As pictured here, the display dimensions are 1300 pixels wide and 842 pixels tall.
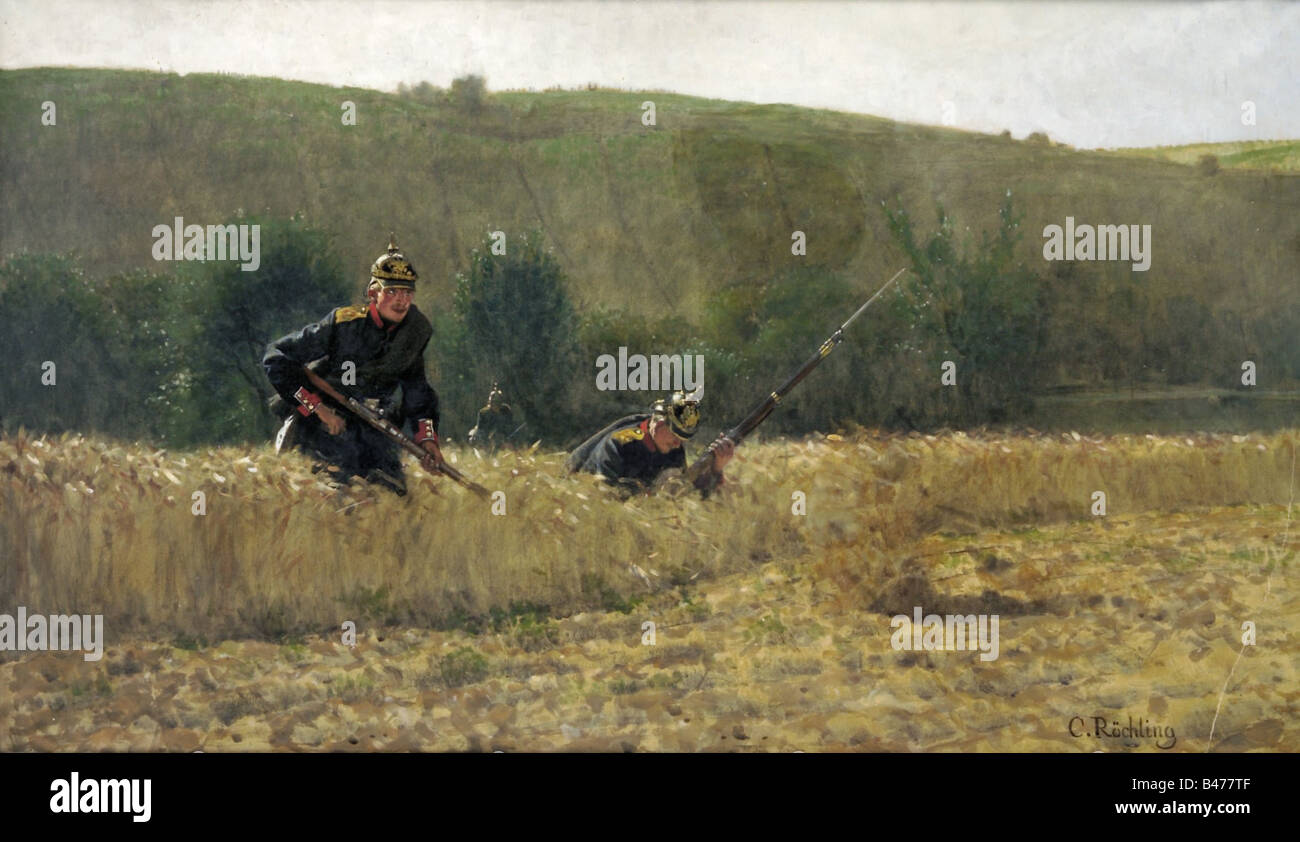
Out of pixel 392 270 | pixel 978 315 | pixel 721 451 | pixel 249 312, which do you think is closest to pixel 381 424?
pixel 392 270

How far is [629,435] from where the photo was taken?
27.7ft

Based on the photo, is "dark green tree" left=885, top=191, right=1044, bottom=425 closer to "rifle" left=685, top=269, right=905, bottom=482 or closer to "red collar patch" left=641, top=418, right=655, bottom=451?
"rifle" left=685, top=269, right=905, bottom=482

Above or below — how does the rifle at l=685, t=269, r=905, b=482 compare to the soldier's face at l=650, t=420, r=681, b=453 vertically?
above

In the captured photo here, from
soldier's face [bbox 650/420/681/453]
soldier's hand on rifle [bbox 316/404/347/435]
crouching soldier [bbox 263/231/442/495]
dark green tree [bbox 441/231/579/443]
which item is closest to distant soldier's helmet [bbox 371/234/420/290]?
crouching soldier [bbox 263/231/442/495]

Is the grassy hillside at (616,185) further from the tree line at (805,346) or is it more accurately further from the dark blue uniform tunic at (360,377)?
the dark blue uniform tunic at (360,377)

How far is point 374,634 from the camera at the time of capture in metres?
6.64

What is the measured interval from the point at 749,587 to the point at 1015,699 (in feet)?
6.47

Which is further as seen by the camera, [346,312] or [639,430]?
Result: [639,430]

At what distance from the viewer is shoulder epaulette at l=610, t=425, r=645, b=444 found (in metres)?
8.41

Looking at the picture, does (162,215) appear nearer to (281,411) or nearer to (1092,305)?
(281,411)

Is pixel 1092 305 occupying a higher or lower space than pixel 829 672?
higher

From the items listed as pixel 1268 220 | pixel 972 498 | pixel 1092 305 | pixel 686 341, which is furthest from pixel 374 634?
pixel 1268 220

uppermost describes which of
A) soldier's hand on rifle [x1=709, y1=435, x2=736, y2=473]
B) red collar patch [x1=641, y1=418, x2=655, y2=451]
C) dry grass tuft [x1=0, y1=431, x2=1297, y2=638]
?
red collar patch [x1=641, y1=418, x2=655, y2=451]

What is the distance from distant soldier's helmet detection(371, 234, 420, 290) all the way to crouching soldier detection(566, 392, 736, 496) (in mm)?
1863
